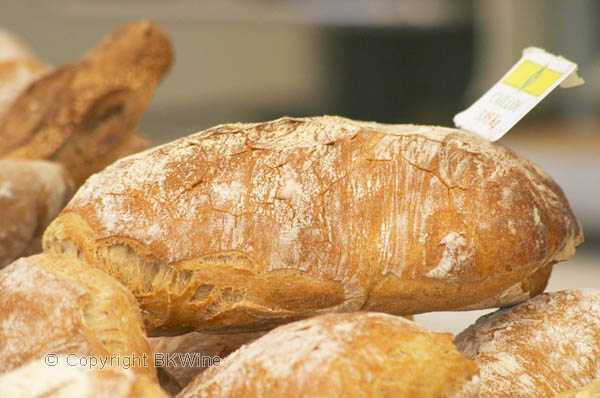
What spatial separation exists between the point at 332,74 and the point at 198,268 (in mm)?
4764

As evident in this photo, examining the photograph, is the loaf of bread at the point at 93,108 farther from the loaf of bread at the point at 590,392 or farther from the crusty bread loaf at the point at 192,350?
the loaf of bread at the point at 590,392

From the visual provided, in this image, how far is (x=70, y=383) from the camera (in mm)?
702

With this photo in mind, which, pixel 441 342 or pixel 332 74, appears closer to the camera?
pixel 441 342

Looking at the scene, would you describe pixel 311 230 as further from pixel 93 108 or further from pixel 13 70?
pixel 13 70

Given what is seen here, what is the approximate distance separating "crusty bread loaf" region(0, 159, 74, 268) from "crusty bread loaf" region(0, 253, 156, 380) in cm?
50

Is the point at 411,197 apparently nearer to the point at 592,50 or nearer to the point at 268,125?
the point at 268,125

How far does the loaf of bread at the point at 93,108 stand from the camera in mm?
1642

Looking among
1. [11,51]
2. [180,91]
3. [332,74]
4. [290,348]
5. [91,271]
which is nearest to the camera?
[290,348]

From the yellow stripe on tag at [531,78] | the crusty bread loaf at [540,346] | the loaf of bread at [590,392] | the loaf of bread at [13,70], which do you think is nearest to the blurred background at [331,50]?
the loaf of bread at [13,70]

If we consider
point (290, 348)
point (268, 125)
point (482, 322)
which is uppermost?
point (268, 125)

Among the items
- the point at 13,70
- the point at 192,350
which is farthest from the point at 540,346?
the point at 13,70

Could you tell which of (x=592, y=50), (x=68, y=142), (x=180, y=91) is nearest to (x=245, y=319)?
(x=68, y=142)

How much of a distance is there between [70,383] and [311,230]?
404 mm

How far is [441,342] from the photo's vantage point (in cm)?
85
